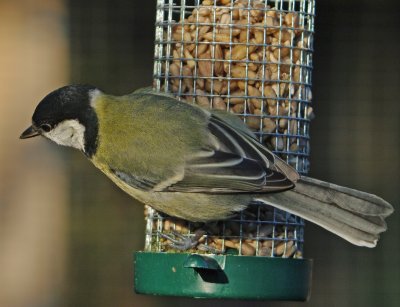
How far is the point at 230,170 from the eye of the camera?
4.46 meters

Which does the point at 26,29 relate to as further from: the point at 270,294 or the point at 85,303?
the point at 270,294

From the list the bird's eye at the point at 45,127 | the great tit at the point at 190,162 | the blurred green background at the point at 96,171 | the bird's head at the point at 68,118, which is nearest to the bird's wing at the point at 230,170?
the great tit at the point at 190,162

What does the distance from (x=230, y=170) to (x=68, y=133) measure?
809 millimetres

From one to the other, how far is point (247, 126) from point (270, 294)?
2.66 ft

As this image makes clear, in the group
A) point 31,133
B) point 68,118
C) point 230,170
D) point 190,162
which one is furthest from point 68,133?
point 230,170

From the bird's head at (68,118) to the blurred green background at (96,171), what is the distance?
3.45m

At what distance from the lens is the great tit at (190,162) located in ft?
14.7

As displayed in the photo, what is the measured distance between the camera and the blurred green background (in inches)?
323

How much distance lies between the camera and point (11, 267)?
8016mm

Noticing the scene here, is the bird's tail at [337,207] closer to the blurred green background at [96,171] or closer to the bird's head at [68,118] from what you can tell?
the bird's head at [68,118]

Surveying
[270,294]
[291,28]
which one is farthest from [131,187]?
[291,28]

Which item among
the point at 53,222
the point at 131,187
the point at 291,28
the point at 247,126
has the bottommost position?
the point at 53,222

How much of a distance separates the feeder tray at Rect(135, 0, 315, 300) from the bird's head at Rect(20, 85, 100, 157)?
495mm

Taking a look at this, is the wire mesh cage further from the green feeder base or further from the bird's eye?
the bird's eye
